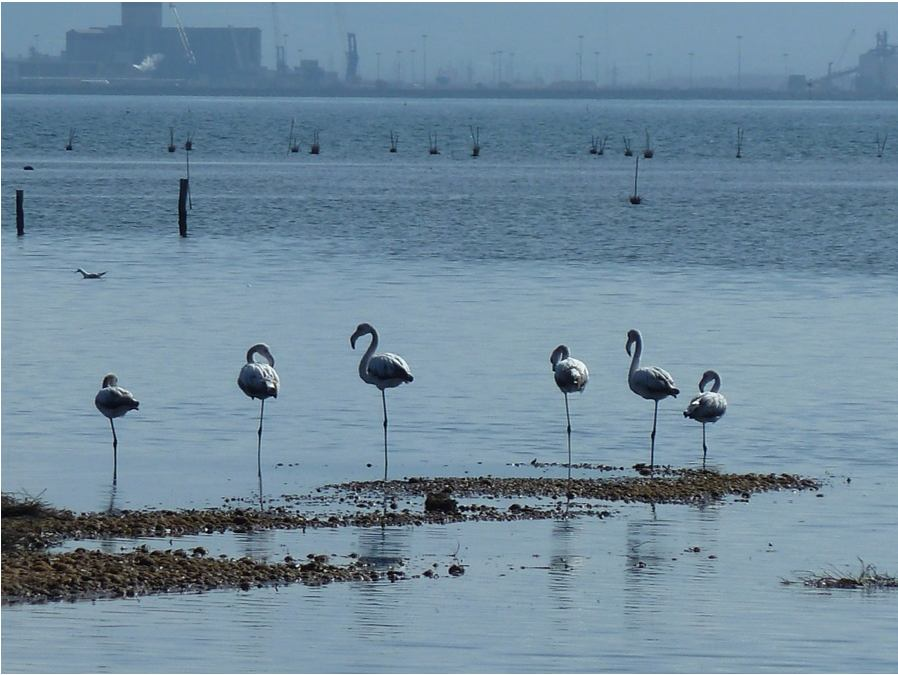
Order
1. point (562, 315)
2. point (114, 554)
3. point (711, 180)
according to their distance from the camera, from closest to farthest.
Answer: point (114, 554)
point (562, 315)
point (711, 180)

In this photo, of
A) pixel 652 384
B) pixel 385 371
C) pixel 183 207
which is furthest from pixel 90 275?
pixel 652 384

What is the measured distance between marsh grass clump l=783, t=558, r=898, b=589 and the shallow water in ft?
1.08

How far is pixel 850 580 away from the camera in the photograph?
17.9 m

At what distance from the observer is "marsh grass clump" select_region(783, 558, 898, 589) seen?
17.9 m

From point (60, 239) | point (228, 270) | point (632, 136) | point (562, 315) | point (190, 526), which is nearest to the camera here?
point (190, 526)

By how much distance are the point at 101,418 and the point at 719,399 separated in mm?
8873

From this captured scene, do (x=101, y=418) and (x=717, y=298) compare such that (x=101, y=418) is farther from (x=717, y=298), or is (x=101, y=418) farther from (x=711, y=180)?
(x=711, y=180)

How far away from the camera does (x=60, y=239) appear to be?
2486 inches

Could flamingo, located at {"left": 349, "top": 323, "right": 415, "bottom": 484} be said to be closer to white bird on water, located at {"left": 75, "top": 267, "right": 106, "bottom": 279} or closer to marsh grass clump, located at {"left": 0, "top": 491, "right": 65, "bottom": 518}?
marsh grass clump, located at {"left": 0, "top": 491, "right": 65, "bottom": 518}

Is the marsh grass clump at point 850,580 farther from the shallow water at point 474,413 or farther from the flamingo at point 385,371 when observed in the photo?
the flamingo at point 385,371

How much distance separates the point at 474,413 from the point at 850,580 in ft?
35.8

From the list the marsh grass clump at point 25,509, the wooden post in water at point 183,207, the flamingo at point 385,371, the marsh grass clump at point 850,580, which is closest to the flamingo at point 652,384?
the flamingo at point 385,371

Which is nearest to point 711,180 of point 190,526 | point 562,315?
point 562,315

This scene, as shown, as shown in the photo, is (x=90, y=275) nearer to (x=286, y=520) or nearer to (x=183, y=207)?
(x=183, y=207)
